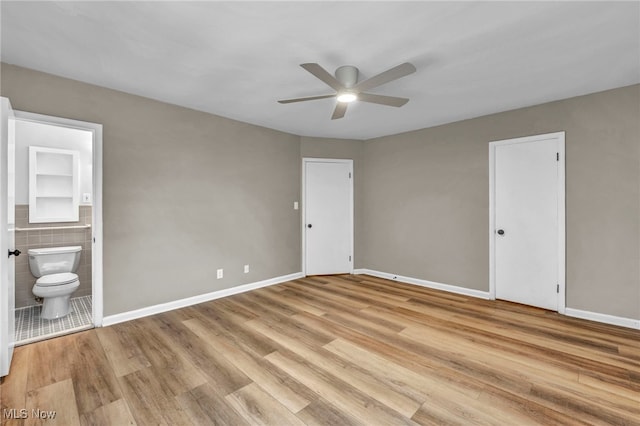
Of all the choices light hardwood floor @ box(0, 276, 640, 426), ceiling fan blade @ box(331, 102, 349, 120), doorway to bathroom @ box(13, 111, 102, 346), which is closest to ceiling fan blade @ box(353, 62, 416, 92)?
ceiling fan blade @ box(331, 102, 349, 120)

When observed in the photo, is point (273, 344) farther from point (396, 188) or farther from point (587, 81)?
point (587, 81)

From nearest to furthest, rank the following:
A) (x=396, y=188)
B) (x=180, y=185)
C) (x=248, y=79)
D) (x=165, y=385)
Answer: (x=165, y=385) → (x=248, y=79) → (x=180, y=185) → (x=396, y=188)

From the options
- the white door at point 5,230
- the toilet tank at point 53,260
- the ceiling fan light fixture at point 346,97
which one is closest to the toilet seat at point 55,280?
the toilet tank at point 53,260

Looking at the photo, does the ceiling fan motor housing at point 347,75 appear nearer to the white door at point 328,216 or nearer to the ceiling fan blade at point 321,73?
the ceiling fan blade at point 321,73

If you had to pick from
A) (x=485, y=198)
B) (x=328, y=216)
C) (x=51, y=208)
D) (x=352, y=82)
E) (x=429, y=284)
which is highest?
(x=352, y=82)

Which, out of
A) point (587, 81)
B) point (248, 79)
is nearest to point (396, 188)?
point (587, 81)

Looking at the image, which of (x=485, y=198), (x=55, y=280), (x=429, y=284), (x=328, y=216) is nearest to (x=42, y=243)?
(x=55, y=280)

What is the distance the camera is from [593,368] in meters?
2.18

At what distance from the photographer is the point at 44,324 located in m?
2.99

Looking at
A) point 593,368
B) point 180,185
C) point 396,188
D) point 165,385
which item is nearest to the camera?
point 165,385

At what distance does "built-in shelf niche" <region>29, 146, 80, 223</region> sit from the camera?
3597 mm

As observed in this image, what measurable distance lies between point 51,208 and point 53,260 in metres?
0.74

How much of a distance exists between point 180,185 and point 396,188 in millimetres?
3349

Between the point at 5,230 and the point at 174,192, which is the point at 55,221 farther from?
the point at 5,230
